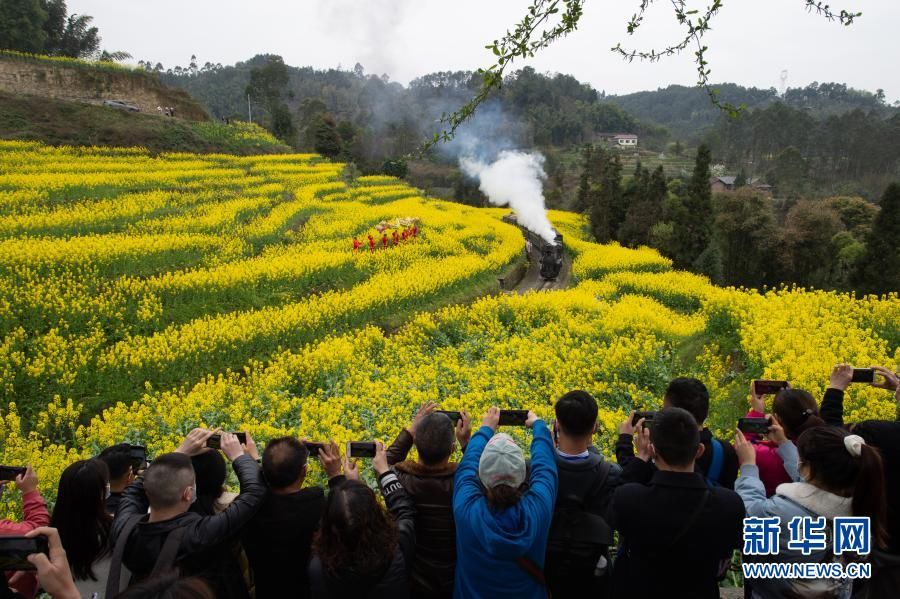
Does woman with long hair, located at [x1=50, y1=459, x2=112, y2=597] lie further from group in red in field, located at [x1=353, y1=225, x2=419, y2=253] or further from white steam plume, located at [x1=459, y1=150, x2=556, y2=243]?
white steam plume, located at [x1=459, y1=150, x2=556, y2=243]

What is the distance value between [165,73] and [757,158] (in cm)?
11648

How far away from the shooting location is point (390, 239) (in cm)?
2077

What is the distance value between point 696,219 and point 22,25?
47.1 meters

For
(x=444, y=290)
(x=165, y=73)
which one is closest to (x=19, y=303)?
(x=444, y=290)

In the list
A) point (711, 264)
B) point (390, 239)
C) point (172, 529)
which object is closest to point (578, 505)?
point (172, 529)

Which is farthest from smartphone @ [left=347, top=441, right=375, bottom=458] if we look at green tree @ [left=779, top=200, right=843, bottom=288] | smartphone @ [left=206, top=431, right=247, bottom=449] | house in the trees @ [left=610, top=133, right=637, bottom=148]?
house in the trees @ [left=610, top=133, right=637, bottom=148]

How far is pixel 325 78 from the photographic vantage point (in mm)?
145125

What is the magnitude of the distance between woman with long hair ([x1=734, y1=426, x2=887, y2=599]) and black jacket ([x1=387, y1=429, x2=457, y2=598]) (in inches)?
64.3

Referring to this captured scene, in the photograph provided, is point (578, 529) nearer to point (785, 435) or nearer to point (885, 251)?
point (785, 435)

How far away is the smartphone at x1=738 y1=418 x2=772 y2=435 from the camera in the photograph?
3.20m

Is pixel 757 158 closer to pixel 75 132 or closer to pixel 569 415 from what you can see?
pixel 75 132

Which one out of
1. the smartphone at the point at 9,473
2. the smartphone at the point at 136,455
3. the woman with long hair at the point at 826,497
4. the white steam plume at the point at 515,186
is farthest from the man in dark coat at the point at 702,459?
the white steam plume at the point at 515,186

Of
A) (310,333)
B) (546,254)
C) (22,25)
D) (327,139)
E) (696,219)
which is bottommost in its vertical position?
(310,333)

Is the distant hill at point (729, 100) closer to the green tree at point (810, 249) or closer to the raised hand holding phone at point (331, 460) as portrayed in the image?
the green tree at point (810, 249)
